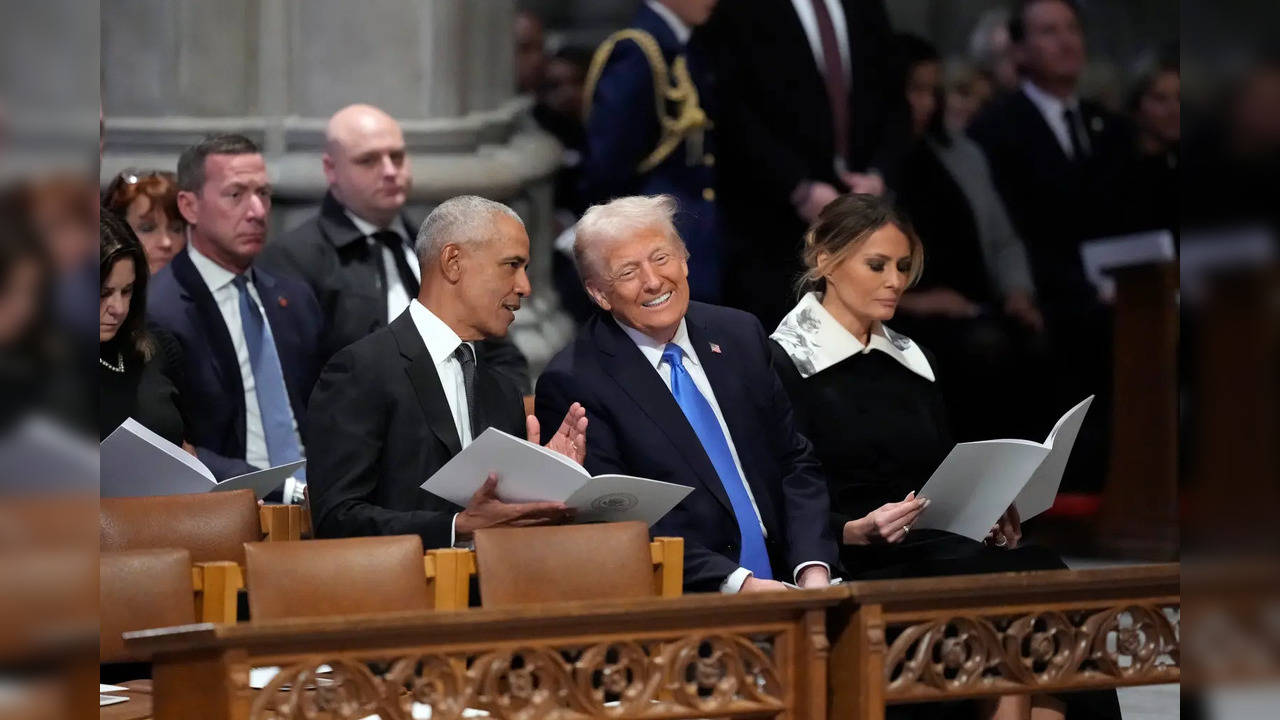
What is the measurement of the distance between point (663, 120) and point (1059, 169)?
1751 millimetres

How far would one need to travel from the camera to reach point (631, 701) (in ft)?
10.1

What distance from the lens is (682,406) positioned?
14.1 feet

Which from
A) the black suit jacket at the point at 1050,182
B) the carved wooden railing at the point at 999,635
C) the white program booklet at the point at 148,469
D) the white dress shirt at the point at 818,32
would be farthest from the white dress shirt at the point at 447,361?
the black suit jacket at the point at 1050,182

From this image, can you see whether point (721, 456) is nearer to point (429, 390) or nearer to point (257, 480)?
point (429, 390)

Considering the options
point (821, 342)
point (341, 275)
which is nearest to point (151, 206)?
point (341, 275)

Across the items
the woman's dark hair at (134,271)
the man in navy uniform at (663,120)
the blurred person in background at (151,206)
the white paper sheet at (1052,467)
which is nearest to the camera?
the white paper sheet at (1052,467)

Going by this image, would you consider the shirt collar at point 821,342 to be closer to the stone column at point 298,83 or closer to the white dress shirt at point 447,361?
the white dress shirt at point 447,361

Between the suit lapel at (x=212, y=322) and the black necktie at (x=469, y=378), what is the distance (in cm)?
124

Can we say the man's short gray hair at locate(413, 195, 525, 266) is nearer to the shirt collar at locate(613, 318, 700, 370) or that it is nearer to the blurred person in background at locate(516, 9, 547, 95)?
the shirt collar at locate(613, 318, 700, 370)

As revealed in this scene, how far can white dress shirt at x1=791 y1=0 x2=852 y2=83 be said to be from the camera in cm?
684

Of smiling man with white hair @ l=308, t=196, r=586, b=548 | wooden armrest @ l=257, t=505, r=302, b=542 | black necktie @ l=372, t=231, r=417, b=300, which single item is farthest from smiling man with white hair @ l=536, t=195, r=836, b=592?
black necktie @ l=372, t=231, r=417, b=300

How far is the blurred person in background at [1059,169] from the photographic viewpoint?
23.6 ft

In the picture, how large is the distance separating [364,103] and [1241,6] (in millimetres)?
5571

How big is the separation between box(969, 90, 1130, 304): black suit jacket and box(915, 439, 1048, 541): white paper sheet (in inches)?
120
